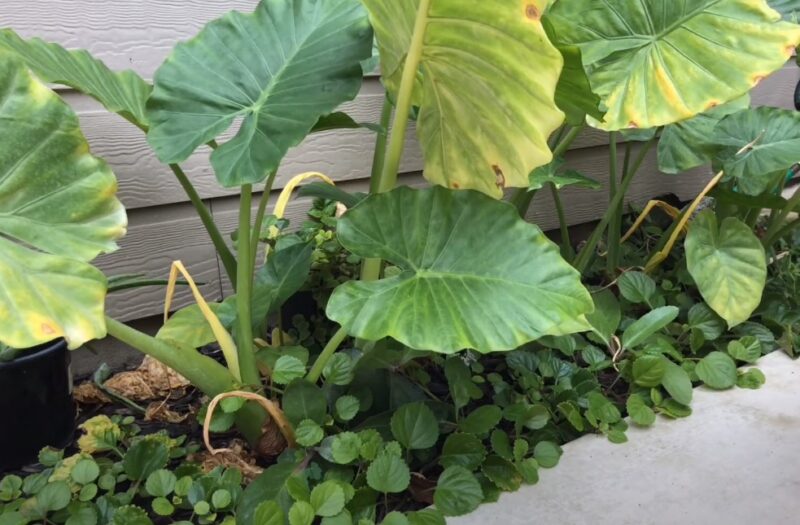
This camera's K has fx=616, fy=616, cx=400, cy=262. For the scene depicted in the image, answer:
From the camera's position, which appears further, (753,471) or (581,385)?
(581,385)

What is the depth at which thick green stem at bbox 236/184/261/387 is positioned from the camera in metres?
0.95

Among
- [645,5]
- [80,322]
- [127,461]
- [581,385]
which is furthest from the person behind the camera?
[581,385]

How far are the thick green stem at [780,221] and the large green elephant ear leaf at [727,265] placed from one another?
0.21 meters

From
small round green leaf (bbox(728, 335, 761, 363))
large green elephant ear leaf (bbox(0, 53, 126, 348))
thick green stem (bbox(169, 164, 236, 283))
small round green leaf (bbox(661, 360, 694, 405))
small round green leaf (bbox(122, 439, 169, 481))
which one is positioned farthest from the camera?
small round green leaf (bbox(728, 335, 761, 363))

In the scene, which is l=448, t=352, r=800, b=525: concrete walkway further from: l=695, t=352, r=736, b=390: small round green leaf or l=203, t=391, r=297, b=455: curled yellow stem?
l=203, t=391, r=297, b=455: curled yellow stem

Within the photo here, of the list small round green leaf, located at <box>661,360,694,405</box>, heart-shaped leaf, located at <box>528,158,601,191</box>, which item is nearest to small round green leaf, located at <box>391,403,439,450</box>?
heart-shaped leaf, located at <box>528,158,601,191</box>

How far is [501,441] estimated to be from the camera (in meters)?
1.00

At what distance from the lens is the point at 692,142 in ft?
4.62

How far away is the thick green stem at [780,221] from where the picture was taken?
1.54m

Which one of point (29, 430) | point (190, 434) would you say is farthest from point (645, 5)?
point (29, 430)

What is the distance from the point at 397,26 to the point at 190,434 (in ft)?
2.58

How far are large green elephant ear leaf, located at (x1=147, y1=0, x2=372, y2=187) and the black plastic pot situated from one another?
44 centimetres

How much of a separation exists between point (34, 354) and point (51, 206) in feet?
1.32

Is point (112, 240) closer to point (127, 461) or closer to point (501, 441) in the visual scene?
point (127, 461)
